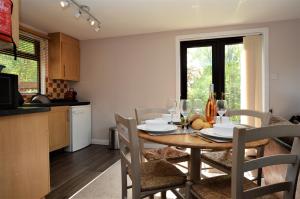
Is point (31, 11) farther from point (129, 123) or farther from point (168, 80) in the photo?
point (129, 123)

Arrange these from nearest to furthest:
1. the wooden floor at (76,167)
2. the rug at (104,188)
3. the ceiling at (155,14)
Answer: the rug at (104,188)
the wooden floor at (76,167)
the ceiling at (155,14)

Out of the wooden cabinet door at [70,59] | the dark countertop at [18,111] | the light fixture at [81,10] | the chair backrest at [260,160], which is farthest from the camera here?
the wooden cabinet door at [70,59]

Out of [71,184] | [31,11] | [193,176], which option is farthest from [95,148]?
[193,176]

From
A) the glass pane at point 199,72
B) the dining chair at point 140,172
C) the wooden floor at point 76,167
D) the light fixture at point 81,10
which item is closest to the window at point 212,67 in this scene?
the glass pane at point 199,72

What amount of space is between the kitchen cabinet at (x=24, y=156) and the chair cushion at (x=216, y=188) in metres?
1.33

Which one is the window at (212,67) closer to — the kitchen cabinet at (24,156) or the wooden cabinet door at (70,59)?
the wooden cabinet door at (70,59)

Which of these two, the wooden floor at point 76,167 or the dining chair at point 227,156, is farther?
the wooden floor at point 76,167

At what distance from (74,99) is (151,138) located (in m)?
3.38

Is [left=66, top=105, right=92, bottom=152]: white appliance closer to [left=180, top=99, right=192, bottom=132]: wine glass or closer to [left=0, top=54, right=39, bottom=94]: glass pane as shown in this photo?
[left=0, top=54, right=39, bottom=94]: glass pane

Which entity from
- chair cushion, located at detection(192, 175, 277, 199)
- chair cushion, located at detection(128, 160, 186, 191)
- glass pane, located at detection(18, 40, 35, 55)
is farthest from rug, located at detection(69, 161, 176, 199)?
glass pane, located at detection(18, 40, 35, 55)

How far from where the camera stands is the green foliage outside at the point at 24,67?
319cm

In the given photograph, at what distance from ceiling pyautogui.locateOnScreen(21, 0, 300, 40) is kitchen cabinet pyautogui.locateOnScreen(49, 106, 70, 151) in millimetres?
1392

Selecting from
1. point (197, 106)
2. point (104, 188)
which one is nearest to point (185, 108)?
point (197, 106)

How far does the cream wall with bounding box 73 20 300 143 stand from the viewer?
3260 mm
